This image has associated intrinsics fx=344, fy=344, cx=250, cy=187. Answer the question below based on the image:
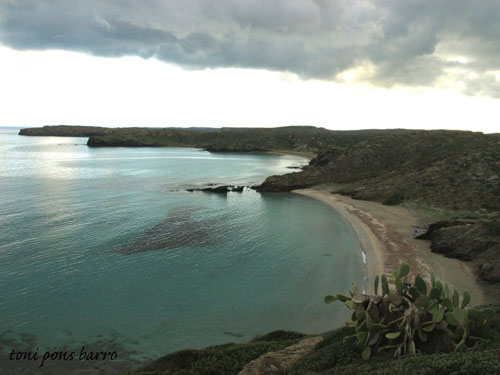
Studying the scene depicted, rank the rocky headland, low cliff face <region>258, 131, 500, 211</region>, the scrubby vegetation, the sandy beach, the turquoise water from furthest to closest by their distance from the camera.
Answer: low cliff face <region>258, 131, 500, 211</region>, the rocky headland, the sandy beach, the turquoise water, the scrubby vegetation

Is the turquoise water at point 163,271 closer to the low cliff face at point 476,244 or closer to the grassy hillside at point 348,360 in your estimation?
the grassy hillside at point 348,360

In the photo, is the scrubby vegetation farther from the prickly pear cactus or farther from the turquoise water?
the turquoise water

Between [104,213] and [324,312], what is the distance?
32186 millimetres

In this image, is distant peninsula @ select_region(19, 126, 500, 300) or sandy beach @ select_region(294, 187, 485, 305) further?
distant peninsula @ select_region(19, 126, 500, 300)

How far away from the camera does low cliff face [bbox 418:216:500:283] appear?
22823 millimetres

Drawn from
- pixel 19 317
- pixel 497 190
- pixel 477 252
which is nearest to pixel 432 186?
pixel 497 190

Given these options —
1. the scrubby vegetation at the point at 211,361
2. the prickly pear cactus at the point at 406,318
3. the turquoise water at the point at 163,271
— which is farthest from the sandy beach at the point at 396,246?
the prickly pear cactus at the point at 406,318

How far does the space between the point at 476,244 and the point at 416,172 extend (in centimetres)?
3163

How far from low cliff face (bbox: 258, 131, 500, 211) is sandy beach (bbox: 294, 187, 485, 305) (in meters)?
5.99

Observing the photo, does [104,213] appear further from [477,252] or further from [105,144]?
[105,144]

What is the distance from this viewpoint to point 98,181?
2689 inches

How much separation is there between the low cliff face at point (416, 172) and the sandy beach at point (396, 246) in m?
5.99

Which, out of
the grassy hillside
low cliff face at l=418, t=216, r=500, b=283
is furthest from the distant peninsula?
the grassy hillside

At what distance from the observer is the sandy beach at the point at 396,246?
23319 millimetres
